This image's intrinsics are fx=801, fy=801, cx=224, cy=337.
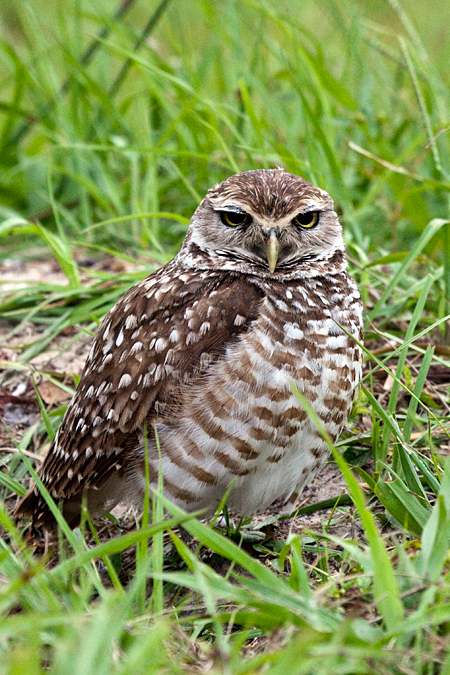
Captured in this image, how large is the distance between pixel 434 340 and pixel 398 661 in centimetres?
235

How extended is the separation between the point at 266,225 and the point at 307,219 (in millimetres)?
210

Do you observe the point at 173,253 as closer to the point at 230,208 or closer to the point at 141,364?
the point at 230,208

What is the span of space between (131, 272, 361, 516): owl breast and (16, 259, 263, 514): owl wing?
65 millimetres

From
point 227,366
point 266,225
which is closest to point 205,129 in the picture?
point 266,225

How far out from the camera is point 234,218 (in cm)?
327

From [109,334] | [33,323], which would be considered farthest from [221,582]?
[33,323]

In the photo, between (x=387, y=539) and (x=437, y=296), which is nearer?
(x=387, y=539)

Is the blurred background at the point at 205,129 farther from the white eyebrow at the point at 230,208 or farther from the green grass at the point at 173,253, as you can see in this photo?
the white eyebrow at the point at 230,208

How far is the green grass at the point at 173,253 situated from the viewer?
1.99 meters

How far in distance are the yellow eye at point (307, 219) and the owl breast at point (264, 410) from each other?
0.31 meters

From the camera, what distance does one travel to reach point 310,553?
3045 mm

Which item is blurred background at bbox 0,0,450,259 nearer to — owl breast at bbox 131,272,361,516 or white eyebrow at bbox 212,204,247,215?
white eyebrow at bbox 212,204,247,215

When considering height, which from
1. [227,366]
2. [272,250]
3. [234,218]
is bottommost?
[227,366]

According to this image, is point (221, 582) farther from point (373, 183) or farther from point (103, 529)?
point (373, 183)
